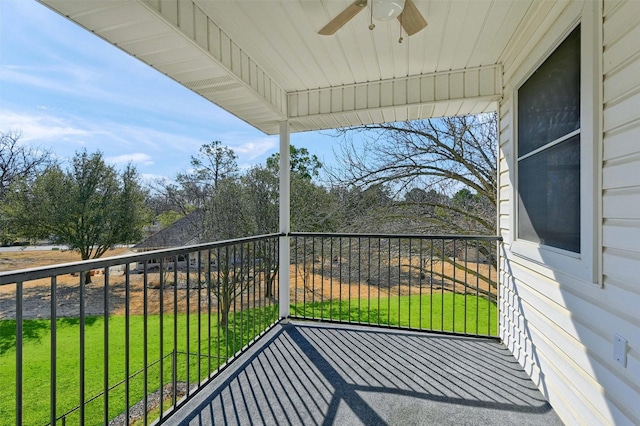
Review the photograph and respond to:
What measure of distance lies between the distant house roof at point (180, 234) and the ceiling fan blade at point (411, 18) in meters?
8.17

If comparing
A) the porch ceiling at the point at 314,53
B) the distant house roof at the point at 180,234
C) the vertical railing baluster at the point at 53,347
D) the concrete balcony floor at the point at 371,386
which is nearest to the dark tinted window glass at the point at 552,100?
the porch ceiling at the point at 314,53

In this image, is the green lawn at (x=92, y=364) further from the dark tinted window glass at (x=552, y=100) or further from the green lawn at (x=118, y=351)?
the dark tinted window glass at (x=552, y=100)

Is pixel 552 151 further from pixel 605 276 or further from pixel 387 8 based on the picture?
pixel 387 8

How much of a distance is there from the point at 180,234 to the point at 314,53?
8.64 meters

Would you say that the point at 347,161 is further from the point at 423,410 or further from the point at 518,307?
the point at 423,410

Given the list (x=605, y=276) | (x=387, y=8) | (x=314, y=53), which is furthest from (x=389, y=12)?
(x=605, y=276)

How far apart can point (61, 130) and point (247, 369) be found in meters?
14.1

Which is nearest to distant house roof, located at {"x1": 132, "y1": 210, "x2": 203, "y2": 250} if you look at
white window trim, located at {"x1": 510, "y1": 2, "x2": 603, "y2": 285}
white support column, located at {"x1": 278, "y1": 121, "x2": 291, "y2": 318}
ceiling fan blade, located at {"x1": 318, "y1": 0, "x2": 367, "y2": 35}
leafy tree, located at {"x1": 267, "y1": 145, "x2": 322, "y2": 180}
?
leafy tree, located at {"x1": 267, "y1": 145, "x2": 322, "y2": 180}

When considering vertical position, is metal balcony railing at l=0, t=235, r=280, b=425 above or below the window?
below

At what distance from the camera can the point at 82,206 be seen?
958 cm

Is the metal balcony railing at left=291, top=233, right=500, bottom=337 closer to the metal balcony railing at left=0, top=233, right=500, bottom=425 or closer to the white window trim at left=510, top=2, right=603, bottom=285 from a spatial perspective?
the metal balcony railing at left=0, top=233, right=500, bottom=425

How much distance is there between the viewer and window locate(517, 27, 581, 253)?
166cm

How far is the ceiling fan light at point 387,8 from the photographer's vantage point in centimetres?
173

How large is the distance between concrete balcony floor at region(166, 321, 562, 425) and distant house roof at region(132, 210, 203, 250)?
277 inches
